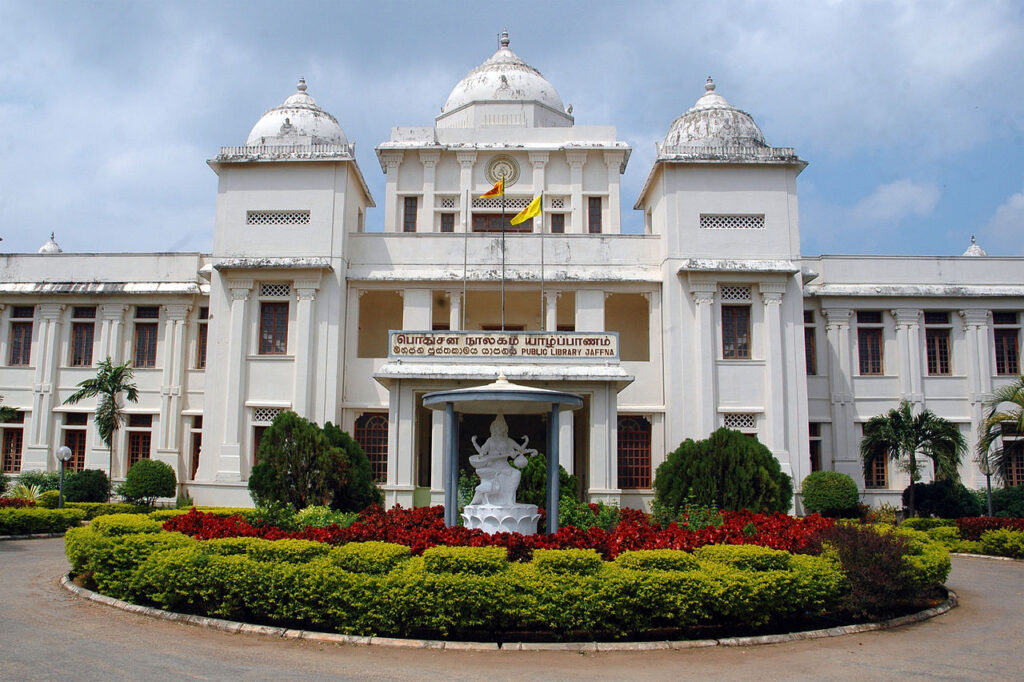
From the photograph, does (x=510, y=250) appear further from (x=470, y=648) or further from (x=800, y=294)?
(x=470, y=648)

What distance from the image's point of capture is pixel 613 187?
1012 inches

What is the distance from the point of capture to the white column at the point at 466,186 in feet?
83.6

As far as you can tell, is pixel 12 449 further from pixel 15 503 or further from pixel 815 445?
pixel 815 445

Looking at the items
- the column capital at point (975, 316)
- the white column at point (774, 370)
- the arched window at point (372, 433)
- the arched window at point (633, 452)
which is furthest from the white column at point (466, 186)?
the column capital at point (975, 316)

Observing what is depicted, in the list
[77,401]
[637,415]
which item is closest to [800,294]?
[637,415]

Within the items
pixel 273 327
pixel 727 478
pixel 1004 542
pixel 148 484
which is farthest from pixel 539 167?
pixel 1004 542

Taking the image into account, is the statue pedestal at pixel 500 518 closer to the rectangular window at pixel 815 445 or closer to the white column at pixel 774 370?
the white column at pixel 774 370

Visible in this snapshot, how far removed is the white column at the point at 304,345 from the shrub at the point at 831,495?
1277 centimetres

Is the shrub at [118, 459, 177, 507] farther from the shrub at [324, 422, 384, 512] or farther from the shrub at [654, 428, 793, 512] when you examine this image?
the shrub at [654, 428, 793, 512]

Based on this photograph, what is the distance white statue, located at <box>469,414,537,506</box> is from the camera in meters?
12.3

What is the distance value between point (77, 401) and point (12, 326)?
12.3 feet

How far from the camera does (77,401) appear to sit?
80.5 ft

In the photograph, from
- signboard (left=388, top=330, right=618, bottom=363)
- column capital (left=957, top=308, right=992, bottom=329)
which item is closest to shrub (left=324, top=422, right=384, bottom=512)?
signboard (left=388, top=330, right=618, bottom=363)

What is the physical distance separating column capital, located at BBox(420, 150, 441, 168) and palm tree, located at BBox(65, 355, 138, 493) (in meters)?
11.0
